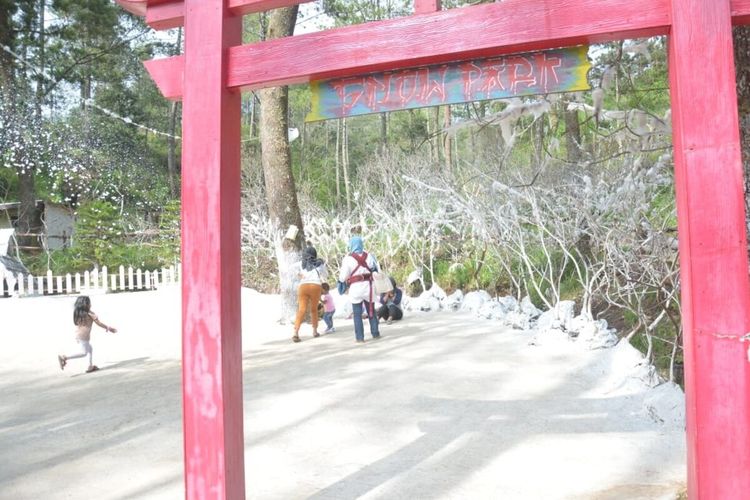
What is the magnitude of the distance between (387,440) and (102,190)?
19.0m

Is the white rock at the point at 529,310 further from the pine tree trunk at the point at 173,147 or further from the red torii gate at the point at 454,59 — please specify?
the pine tree trunk at the point at 173,147

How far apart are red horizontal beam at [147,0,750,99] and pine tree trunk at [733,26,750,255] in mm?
677

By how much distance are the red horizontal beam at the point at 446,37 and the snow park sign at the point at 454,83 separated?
1.8 inches

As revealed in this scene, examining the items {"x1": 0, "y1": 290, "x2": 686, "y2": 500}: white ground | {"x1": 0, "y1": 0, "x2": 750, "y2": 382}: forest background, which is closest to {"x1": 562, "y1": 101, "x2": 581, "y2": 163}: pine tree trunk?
{"x1": 0, "y1": 0, "x2": 750, "y2": 382}: forest background

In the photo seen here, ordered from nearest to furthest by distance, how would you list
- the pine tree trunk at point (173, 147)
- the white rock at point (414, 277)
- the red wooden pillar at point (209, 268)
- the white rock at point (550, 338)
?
1. the red wooden pillar at point (209, 268)
2. the white rock at point (550, 338)
3. the white rock at point (414, 277)
4. the pine tree trunk at point (173, 147)

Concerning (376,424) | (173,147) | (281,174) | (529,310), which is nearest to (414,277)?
(529,310)

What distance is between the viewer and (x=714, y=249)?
207 centimetres

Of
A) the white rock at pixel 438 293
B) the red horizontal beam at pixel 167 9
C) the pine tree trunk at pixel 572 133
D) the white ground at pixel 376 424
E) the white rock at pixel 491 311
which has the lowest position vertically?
the white ground at pixel 376 424

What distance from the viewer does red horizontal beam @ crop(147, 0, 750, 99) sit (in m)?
2.21

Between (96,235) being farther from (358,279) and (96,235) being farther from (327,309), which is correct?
(358,279)

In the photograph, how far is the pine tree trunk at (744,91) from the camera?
263cm

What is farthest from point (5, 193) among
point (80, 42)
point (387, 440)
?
point (387, 440)

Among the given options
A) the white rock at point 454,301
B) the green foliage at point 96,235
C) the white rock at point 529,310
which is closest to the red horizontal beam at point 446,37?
the white rock at point 529,310

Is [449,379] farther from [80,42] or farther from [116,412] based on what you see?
[80,42]
